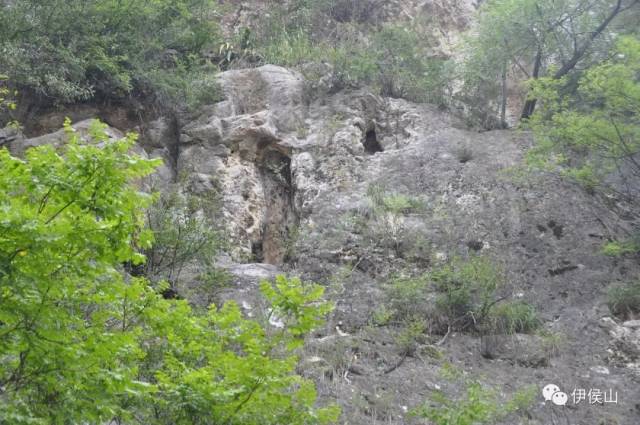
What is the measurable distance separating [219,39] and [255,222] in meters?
6.97

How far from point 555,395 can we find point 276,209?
761cm

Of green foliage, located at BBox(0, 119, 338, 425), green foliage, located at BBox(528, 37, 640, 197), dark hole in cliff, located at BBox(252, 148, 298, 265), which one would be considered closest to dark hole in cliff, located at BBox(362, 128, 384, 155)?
dark hole in cliff, located at BBox(252, 148, 298, 265)

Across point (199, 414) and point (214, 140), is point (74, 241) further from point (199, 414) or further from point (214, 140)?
point (214, 140)

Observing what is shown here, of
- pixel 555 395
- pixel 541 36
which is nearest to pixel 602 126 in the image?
pixel 541 36

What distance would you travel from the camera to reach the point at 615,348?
10609mm

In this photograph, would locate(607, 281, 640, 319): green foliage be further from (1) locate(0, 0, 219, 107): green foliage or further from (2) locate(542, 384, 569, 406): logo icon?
(1) locate(0, 0, 219, 107): green foliage

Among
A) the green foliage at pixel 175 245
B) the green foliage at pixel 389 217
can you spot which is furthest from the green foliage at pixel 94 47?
the green foliage at pixel 389 217

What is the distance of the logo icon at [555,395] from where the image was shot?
9.38 metres

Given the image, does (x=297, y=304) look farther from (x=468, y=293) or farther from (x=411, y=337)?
(x=468, y=293)

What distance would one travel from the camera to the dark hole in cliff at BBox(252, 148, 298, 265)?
47.0ft

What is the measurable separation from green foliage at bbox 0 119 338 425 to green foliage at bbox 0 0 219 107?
32.9ft

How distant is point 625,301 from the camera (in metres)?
11.4

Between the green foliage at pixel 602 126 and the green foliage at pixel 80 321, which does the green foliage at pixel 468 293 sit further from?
the green foliage at pixel 80 321

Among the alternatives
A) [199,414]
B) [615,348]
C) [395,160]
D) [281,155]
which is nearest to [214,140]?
[281,155]
